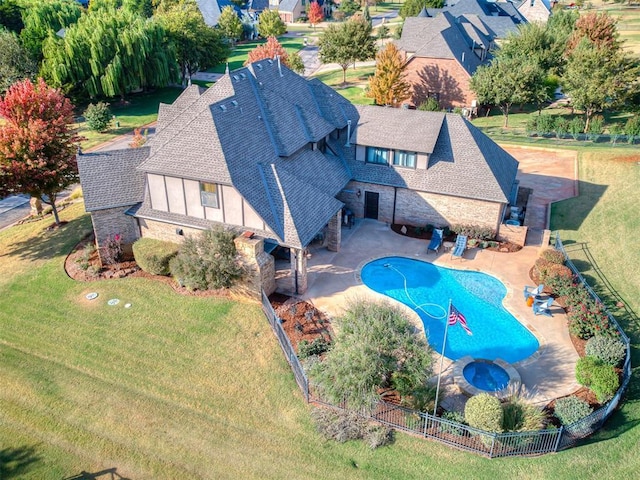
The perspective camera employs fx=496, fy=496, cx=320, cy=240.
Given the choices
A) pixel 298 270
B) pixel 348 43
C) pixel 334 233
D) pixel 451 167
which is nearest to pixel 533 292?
pixel 451 167

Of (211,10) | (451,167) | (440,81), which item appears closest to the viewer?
(451,167)

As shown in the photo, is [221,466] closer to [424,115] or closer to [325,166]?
[325,166]

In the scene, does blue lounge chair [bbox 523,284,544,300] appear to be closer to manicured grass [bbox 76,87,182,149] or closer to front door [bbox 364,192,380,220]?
front door [bbox 364,192,380,220]

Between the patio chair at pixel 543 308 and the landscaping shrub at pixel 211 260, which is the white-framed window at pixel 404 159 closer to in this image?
the patio chair at pixel 543 308

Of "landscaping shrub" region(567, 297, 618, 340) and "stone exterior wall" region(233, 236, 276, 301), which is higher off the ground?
"stone exterior wall" region(233, 236, 276, 301)

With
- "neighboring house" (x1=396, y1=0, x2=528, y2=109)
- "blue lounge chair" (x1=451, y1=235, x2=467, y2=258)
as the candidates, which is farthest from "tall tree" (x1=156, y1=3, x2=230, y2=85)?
"blue lounge chair" (x1=451, y1=235, x2=467, y2=258)

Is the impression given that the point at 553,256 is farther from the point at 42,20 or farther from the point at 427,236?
the point at 42,20
